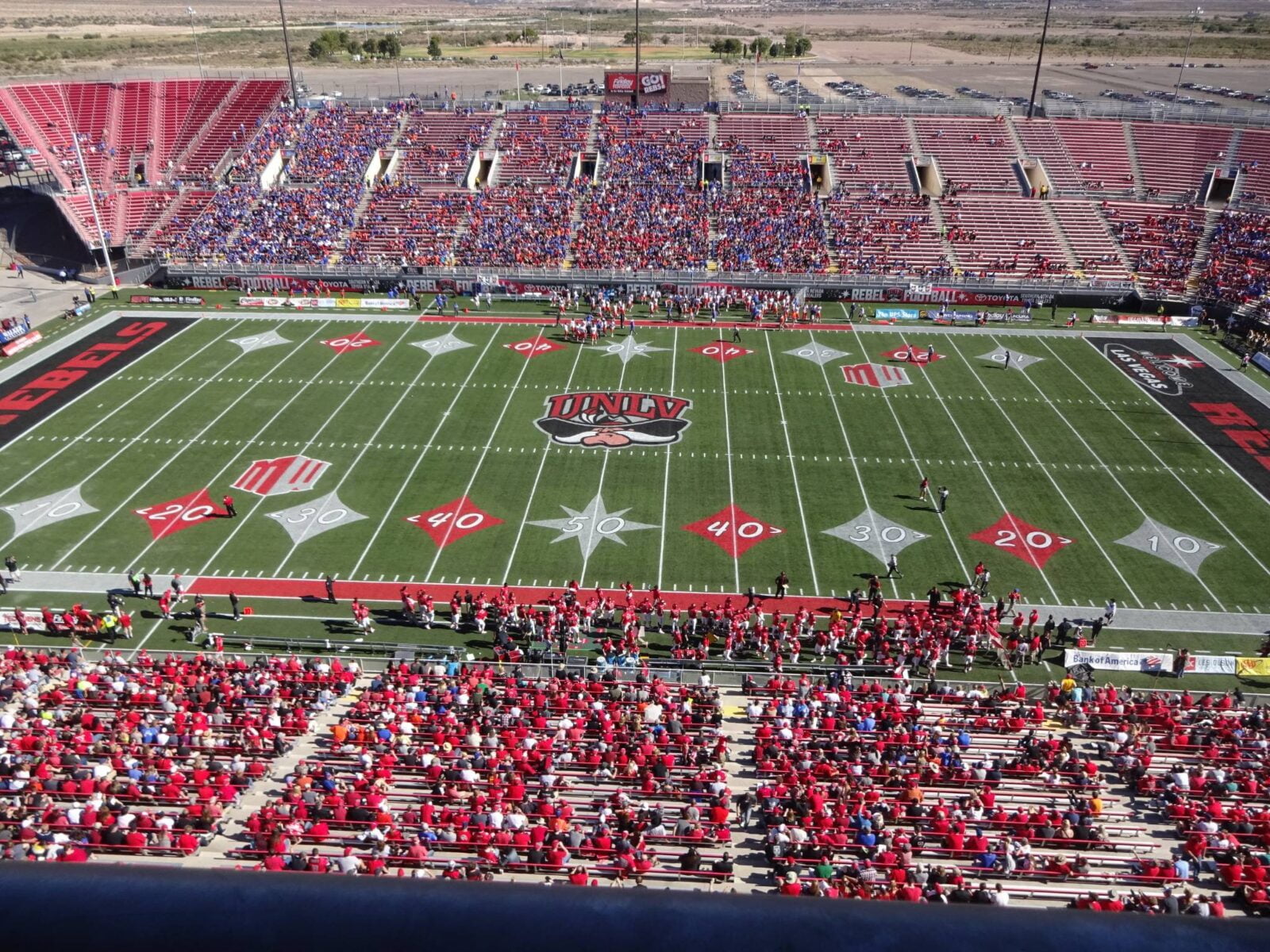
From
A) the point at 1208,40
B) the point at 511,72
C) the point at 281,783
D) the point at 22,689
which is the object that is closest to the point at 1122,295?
the point at 281,783

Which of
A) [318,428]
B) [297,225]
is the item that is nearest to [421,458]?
[318,428]

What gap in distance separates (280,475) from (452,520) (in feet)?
23.3

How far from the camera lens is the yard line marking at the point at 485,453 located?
28250 mm

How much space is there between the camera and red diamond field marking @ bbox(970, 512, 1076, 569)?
2819 cm

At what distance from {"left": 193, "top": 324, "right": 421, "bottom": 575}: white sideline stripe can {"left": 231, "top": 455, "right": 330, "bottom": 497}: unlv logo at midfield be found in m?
0.65

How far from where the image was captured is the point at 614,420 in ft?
119

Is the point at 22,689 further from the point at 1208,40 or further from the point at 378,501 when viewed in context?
the point at 1208,40

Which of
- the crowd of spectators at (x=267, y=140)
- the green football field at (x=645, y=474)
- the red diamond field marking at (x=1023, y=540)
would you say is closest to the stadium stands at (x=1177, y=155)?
the green football field at (x=645, y=474)

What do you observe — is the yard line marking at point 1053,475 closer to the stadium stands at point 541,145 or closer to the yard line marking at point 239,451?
the yard line marking at point 239,451

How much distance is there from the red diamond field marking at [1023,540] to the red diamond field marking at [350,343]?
1118 inches

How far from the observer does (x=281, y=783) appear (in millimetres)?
18172

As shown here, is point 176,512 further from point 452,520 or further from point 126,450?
point 452,520

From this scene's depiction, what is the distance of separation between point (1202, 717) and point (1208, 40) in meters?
170

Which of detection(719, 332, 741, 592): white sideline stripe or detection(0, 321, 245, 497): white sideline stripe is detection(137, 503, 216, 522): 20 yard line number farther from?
detection(719, 332, 741, 592): white sideline stripe
